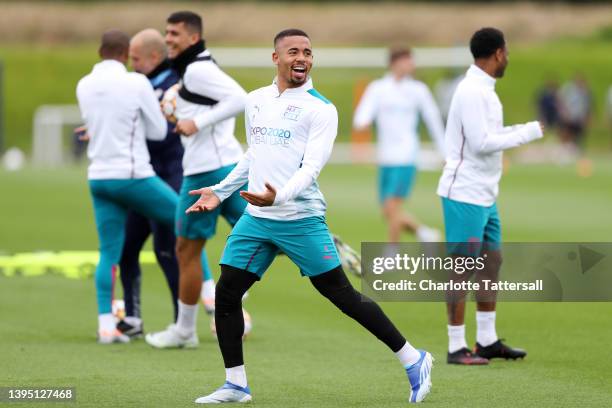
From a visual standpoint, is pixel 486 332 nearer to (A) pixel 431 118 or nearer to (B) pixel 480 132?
(B) pixel 480 132

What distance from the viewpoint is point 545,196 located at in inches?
1009

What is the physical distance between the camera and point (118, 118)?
1065cm

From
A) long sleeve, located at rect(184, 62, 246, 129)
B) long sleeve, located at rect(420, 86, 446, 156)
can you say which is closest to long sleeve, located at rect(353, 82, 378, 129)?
long sleeve, located at rect(420, 86, 446, 156)

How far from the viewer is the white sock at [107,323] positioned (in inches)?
421

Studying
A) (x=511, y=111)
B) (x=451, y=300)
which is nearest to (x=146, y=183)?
(x=451, y=300)

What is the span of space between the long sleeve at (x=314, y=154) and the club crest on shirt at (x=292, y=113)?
0.11 metres

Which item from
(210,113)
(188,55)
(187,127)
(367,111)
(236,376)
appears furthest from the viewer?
(367,111)

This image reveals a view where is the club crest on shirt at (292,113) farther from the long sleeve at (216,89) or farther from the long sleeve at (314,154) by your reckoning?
the long sleeve at (216,89)

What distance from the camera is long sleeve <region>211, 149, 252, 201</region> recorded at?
8.38m

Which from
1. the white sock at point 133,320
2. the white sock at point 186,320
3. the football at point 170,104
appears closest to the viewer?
the white sock at point 186,320

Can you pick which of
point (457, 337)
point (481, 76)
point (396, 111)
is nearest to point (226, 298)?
point (457, 337)

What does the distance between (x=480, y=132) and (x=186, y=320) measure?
2657 mm

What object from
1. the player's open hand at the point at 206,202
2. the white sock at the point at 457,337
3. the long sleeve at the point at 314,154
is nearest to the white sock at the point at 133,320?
the white sock at the point at 457,337

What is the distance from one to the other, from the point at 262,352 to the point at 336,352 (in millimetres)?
551
